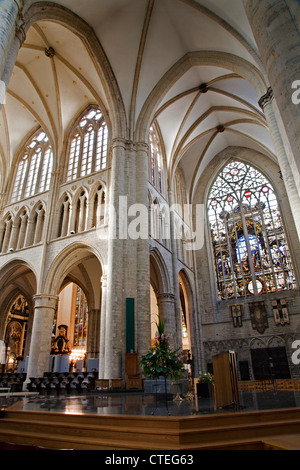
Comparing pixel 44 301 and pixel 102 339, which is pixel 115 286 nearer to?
pixel 102 339

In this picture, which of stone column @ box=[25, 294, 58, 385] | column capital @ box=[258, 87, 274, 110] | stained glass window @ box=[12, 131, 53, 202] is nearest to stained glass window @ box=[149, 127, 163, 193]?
stained glass window @ box=[12, 131, 53, 202]

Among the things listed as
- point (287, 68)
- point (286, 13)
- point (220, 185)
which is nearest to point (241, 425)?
point (287, 68)

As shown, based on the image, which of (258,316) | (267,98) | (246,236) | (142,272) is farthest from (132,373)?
(246,236)

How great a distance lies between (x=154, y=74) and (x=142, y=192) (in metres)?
6.96

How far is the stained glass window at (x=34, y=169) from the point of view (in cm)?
1989

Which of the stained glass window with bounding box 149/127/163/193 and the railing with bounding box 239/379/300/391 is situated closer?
the railing with bounding box 239/379/300/391

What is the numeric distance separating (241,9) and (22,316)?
2278 centimetres

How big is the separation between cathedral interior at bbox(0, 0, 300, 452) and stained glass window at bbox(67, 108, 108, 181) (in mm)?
86

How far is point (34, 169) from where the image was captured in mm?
20797

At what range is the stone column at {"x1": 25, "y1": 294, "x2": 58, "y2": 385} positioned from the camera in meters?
14.6

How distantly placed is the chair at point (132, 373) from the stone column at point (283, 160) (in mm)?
7451

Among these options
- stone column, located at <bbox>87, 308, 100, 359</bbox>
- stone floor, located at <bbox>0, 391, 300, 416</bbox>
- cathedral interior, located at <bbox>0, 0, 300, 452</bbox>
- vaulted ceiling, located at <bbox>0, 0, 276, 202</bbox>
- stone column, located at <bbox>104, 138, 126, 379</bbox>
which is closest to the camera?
stone floor, located at <bbox>0, 391, 300, 416</bbox>

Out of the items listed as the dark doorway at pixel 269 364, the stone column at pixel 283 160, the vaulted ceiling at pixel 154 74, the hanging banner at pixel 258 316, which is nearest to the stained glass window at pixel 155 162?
the vaulted ceiling at pixel 154 74

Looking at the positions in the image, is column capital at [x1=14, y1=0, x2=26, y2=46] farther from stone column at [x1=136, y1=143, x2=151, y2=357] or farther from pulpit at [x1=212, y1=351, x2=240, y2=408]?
pulpit at [x1=212, y1=351, x2=240, y2=408]
